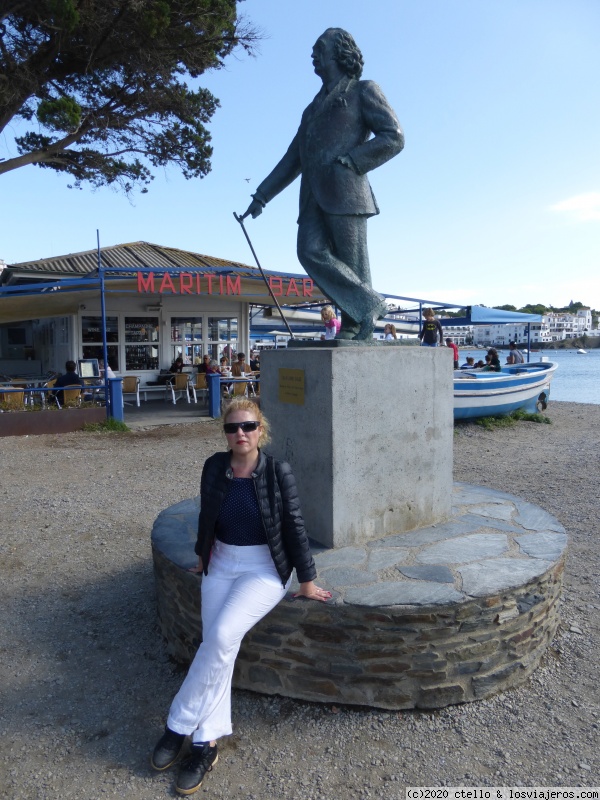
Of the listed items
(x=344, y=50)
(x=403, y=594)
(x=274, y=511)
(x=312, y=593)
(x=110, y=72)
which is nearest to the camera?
(x=274, y=511)

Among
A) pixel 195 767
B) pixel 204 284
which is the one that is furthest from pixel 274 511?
pixel 204 284

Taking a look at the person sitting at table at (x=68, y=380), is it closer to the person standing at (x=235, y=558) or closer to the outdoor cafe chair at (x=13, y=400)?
the outdoor cafe chair at (x=13, y=400)

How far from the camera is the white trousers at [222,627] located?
2.60 meters

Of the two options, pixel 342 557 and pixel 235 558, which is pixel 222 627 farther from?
pixel 342 557

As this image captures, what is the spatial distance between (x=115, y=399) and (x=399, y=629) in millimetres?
9856

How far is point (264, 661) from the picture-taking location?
3111 mm

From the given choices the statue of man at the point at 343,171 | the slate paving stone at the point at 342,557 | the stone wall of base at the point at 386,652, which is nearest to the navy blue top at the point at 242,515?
the stone wall of base at the point at 386,652

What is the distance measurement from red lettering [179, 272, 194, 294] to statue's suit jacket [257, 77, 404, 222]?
8801 millimetres

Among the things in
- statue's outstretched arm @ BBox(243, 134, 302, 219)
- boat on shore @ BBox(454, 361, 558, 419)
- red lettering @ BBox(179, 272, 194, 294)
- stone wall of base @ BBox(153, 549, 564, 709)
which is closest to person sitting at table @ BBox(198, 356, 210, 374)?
red lettering @ BBox(179, 272, 194, 294)

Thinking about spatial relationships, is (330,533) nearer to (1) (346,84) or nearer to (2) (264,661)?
(2) (264,661)

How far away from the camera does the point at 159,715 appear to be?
3.04 meters

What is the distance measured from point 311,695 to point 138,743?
86cm

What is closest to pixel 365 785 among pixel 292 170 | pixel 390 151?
pixel 390 151

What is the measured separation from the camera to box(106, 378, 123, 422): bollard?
38.7ft
